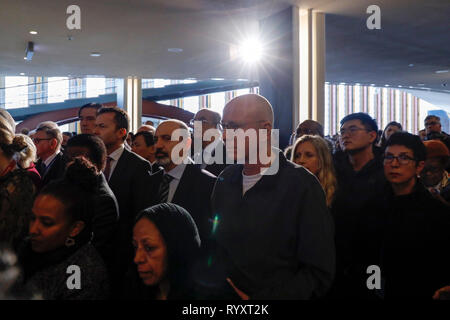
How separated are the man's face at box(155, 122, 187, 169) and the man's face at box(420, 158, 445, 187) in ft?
5.71

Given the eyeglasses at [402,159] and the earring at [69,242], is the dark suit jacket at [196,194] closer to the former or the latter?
the earring at [69,242]

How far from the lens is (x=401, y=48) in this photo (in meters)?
9.23

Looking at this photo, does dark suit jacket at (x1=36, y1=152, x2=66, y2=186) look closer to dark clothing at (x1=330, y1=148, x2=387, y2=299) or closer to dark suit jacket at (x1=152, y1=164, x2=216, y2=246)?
dark suit jacket at (x1=152, y1=164, x2=216, y2=246)

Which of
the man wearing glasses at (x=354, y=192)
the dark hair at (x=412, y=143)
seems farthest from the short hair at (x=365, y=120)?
the dark hair at (x=412, y=143)

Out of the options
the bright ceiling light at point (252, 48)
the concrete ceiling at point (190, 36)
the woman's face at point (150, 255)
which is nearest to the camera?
the woman's face at point (150, 255)

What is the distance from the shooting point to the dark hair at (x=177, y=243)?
5.29ft

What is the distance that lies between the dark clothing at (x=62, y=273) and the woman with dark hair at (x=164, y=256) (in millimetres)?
169

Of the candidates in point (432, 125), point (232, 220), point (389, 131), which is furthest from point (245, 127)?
point (432, 125)

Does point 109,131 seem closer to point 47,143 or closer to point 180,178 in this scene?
point 180,178

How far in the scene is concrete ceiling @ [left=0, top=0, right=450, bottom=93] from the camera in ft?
20.0

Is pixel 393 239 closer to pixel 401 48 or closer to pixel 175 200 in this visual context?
pixel 175 200

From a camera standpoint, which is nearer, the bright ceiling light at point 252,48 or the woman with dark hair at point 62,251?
the woman with dark hair at point 62,251

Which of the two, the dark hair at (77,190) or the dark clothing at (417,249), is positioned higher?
the dark hair at (77,190)

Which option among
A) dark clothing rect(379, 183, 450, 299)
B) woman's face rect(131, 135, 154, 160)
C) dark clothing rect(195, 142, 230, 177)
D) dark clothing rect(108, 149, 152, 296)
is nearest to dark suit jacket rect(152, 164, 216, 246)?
dark clothing rect(108, 149, 152, 296)
